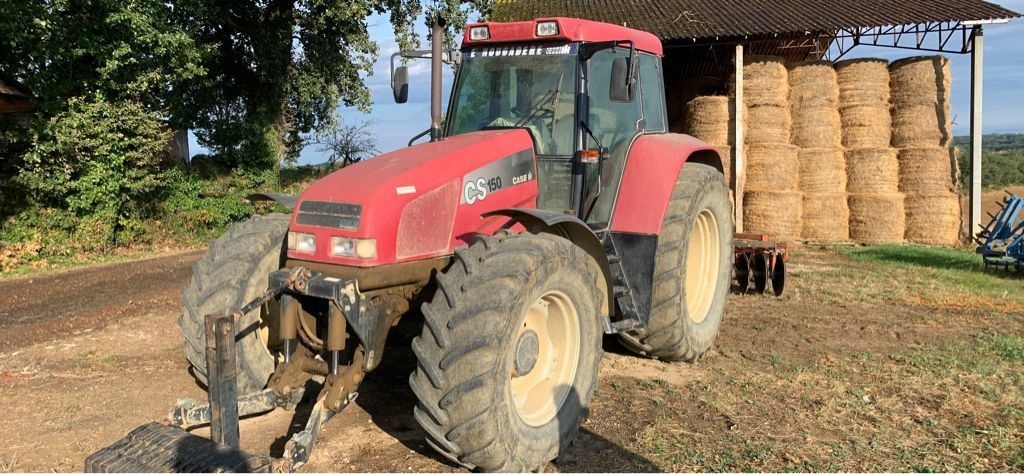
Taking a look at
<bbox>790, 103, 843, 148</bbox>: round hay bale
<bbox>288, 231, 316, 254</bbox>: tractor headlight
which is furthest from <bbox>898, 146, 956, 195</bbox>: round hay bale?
<bbox>288, 231, 316, 254</bbox>: tractor headlight

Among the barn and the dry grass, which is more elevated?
the barn

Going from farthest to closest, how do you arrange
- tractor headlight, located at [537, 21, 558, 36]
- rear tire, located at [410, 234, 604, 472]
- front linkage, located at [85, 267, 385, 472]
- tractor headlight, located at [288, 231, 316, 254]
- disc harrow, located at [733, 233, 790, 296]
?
disc harrow, located at [733, 233, 790, 296] < tractor headlight, located at [537, 21, 558, 36] < tractor headlight, located at [288, 231, 316, 254] < rear tire, located at [410, 234, 604, 472] < front linkage, located at [85, 267, 385, 472]

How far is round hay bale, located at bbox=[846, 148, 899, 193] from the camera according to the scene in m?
13.2

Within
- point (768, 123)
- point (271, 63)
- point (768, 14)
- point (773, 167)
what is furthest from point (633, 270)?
point (271, 63)

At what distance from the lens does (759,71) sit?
1345 centimetres

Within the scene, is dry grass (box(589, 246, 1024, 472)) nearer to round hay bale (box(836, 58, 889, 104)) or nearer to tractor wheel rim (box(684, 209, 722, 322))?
tractor wheel rim (box(684, 209, 722, 322))

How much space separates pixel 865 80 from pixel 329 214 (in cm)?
1214

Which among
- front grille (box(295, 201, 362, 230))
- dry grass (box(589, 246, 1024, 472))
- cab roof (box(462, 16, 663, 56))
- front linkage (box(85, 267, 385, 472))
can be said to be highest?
cab roof (box(462, 16, 663, 56))

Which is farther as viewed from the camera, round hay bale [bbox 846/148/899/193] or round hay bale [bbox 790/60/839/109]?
round hay bale [bbox 790/60/839/109]

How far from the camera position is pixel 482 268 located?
11.3ft

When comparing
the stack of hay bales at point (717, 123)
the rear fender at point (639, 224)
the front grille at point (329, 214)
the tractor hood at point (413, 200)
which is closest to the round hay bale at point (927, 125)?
the stack of hay bales at point (717, 123)

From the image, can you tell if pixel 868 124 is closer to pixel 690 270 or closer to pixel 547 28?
pixel 690 270

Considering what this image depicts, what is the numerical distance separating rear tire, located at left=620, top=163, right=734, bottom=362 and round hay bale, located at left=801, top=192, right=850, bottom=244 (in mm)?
7939

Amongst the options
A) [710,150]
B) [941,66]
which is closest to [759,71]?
[941,66]
